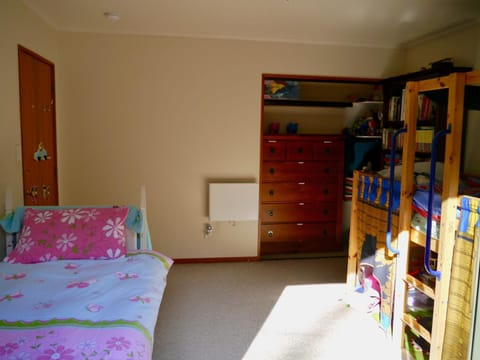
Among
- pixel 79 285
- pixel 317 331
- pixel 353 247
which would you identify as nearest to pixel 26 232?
pixel 79 285

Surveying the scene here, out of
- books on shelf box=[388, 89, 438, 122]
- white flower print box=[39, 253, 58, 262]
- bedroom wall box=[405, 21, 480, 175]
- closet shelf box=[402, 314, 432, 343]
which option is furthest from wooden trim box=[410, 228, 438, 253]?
white flower print box=[39, 253, 58, 262]

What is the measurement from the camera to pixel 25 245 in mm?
2539

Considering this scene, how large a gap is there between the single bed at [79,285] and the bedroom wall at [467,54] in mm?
2728

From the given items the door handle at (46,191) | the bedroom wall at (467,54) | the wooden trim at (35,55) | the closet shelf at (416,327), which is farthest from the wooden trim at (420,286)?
the wooden trim at (35,55)

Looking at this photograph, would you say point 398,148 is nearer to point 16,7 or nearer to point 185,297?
point 185,297

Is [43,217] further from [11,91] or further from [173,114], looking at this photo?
[173,114]

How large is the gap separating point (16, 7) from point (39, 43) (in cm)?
49

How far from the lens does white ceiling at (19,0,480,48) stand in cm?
292

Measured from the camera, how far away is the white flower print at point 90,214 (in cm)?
271

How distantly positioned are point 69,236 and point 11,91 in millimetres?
1160

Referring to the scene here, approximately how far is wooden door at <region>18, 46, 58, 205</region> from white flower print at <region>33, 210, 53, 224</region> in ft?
1.37

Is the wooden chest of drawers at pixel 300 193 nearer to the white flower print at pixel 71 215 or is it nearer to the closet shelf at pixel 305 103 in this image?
the closet shelf at pixel 305 103

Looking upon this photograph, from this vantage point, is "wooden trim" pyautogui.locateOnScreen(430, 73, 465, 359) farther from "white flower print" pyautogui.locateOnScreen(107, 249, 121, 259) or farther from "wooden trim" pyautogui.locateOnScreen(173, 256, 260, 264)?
"wooden trim" pyautogui.locateOnScreen(173, 256, 260, 264)

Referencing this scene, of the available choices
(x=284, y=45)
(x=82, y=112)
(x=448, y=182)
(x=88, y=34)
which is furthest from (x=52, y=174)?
(x=448, y=182)
